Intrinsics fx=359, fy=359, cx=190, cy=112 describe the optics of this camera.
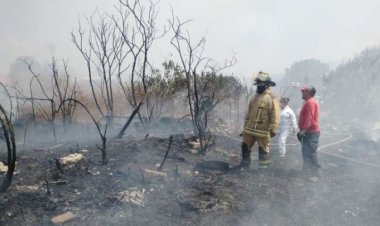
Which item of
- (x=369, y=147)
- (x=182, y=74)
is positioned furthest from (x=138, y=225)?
(x=182, y=74)

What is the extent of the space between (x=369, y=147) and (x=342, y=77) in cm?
1291

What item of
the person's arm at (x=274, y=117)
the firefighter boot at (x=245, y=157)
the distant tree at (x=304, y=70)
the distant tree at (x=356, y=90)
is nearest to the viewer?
the person's arm at (x=274, y=117)

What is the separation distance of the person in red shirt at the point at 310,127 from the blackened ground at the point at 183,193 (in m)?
0.29

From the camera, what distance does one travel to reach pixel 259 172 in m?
6.34

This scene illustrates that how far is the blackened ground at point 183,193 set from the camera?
4566 mm

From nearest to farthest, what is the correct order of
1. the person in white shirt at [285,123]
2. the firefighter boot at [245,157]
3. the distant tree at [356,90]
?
the firefighter boot at [245,157], the person in white shirt at [285,123], the distant tree at [356,90]

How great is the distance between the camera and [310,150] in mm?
6426

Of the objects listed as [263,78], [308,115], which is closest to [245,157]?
[308,115]

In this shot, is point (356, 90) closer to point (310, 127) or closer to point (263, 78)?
point (310, 127)

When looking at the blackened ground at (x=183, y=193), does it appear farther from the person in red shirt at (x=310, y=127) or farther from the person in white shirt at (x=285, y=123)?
the person in white shirt at (x=285, y=123)

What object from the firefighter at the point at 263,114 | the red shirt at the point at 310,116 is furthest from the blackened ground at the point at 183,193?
the red shirt at the point at 310,116

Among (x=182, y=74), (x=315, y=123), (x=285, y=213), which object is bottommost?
(x=285, y=213)

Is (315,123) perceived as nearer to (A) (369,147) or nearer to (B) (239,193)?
(B) (239,193)

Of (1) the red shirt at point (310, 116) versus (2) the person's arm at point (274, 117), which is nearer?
(2) the person's arm at point (274, 117)
